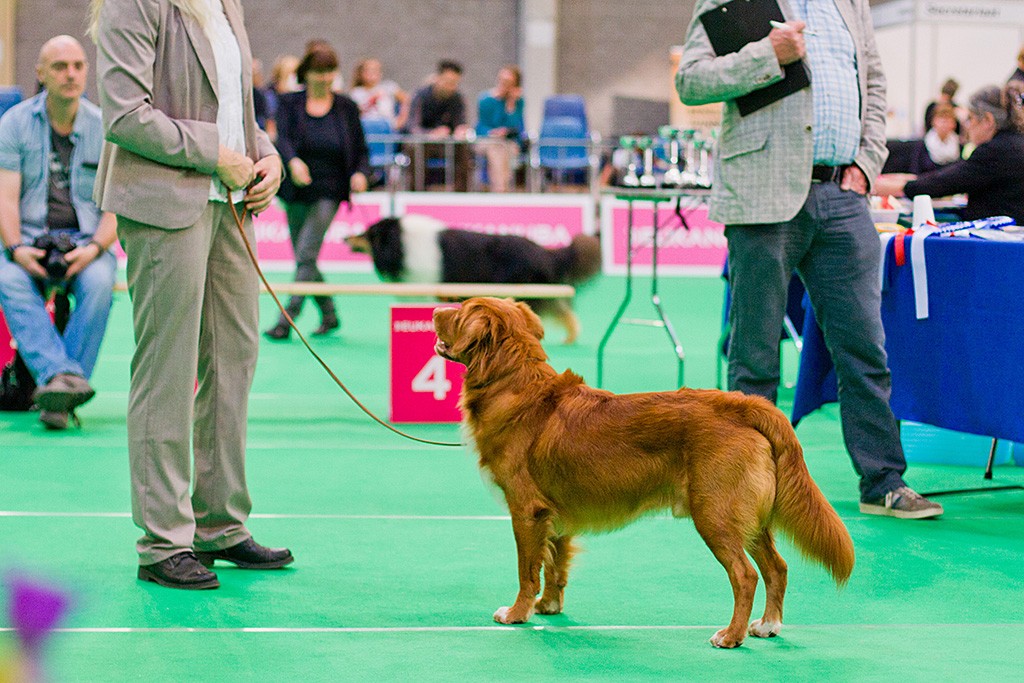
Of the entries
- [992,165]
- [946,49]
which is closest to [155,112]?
[992,165]

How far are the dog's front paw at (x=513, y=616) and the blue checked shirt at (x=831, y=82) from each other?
1.92m

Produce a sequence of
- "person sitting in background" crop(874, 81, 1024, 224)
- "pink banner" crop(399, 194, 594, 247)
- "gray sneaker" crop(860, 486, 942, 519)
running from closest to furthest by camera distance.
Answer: "gray sneaker" crop(860, 486, 942, 519) < "person sitting in background" crop(874, 81, 1024, 224) < "pink banner" crop(399, 194, 594, 247)

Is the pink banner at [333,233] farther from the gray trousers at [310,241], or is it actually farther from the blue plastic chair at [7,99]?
the gray trousers at [310,241]

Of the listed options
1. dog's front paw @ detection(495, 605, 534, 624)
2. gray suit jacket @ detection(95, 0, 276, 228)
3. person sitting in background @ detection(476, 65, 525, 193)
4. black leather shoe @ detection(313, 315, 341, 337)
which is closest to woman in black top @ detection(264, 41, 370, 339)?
black leather shoe @ detection(313, 315, 341, 337)

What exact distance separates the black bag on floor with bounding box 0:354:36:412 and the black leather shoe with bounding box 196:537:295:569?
3119 millimetres

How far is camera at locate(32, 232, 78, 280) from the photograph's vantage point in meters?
5.83

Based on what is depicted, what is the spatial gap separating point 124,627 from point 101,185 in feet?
3.87

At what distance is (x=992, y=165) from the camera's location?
4.91m

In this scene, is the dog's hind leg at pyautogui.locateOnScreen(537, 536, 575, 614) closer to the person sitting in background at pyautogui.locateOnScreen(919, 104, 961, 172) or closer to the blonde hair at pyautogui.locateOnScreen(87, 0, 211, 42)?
the blonde hair at pyautogui.locateOnScreen(87, 0, 211, 42)

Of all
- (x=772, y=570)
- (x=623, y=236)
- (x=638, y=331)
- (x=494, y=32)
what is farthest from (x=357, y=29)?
(x=772, y=570)

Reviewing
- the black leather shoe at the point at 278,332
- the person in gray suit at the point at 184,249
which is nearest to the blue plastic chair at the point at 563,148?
the black leather shoe at the point at 278,332

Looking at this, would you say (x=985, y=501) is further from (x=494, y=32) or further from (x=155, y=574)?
(x=494, y=32)

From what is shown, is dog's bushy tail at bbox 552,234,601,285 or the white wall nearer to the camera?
dog's bushy tail at bbox 552,234,601,285

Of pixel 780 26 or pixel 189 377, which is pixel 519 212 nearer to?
pixel 780 26
